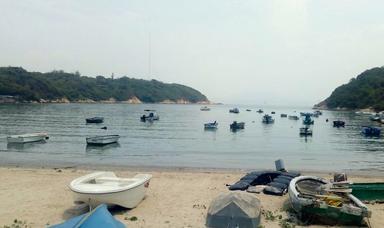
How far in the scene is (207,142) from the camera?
53.6 metres

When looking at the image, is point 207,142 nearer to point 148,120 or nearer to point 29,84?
point 148,120

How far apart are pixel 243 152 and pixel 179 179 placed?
21364 mm

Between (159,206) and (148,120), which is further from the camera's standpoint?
(148,120)

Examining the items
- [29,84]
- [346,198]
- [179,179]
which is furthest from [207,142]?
[29,84]

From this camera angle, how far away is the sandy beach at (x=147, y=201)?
571 inches

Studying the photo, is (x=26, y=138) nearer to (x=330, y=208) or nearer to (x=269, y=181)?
(x=269, y=181)

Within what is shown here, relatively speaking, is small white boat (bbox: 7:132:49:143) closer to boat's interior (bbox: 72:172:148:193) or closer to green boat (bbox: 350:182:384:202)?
boat's interior (bbox: 72:172:148:193)

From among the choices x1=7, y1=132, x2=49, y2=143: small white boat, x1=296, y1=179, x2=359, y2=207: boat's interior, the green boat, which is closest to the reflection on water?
x1=7, y1=132, x2=49, y2=143: small white boat

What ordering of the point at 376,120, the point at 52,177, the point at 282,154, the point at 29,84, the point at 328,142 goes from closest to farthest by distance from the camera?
the point at 52,177, the point at 282,154, the point at 328,142, the point at 376,120, the point at 29,84

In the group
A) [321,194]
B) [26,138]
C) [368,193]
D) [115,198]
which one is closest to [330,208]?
[321,194]

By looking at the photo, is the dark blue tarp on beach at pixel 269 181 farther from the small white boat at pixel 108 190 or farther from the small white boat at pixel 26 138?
the small white boat at pixel 26 138

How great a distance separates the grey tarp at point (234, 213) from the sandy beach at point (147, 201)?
74 centimetres

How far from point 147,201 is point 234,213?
17.0 ft

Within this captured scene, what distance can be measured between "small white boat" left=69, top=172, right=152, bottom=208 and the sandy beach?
1.58 ft
